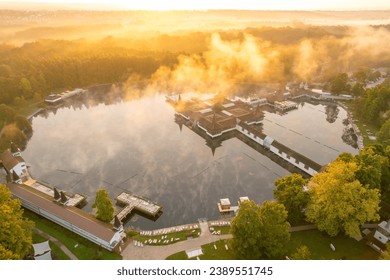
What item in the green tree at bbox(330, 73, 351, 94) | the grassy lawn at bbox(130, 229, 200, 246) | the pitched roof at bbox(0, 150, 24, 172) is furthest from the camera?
the green tree at bbox(330, 73, 351, 94)

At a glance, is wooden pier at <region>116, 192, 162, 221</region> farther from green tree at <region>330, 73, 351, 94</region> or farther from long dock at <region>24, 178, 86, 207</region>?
green tree at <region>330, 73, 351, 94</region>

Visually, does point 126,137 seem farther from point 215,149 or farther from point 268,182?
point 268,182

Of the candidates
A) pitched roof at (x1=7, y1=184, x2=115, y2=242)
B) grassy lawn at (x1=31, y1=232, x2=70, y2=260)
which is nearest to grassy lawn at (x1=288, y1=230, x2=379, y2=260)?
pitched roof at (x1=7, y1=184, x2=115, y2=242)

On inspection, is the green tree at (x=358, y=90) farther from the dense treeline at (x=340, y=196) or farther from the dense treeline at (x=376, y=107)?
the dense treeline at (x=340, y=196)

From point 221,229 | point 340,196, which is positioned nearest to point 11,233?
point 221,229

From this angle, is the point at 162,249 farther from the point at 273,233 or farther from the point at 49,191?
the point at 49,191

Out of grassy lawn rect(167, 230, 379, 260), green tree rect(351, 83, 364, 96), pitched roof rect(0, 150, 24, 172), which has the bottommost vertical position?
green tree rect(351, 83, 364, 96)

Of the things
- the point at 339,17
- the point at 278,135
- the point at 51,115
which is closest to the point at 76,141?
the point at 51,115
